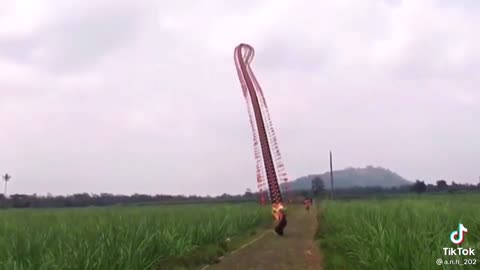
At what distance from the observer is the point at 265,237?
15.6m

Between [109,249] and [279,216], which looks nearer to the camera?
[109,249]

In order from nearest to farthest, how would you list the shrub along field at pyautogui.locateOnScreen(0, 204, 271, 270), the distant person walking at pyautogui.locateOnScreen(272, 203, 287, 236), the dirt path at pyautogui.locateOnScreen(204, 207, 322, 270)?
1. the shrub along field at pyautogui.locateOnScreen(0, 204, 271, 270)
2. the dirt path at pyautogui.locateOnScreen(204, 207, 322, 270)
3. the distant person walking at pyautogui.locateOnScreen(272, 203, 287, 236)

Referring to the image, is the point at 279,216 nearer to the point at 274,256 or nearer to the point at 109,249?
the point at 274,256

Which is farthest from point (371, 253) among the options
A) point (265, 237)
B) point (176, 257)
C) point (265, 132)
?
point (265, 132)

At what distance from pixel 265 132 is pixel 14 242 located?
9.69 m

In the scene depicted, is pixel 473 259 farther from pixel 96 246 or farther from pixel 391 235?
pixel 96 246

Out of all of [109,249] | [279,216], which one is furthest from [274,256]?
[109,249]

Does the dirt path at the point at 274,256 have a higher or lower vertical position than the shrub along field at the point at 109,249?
lower

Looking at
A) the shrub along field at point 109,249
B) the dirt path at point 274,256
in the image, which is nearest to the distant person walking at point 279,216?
the dirt path at point 274,256

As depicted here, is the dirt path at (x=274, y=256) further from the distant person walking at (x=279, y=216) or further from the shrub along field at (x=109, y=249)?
the distant person walking at (x=279, y=216)

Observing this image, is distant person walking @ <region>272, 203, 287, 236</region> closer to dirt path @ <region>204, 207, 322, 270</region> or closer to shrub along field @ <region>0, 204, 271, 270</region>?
dirt path @ <region>204, 207, 322, 270</region>

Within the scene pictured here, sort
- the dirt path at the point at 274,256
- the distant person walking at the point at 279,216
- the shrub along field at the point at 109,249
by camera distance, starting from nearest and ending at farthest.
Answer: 1. the shrub along field at the point at 109,249
2. the dirt path at the point at 274,256
3. the distant person walking at the point at 279,216

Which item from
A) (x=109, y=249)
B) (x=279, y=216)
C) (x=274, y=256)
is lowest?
(x=274, y=256)

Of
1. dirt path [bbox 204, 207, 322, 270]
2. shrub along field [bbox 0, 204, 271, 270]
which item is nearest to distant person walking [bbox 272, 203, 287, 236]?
dirt path [bbox 204, 207, 322, 270]
